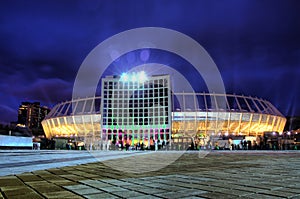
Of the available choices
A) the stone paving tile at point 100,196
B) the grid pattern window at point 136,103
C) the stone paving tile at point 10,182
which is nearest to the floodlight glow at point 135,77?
the grid pattern window at point 136,103

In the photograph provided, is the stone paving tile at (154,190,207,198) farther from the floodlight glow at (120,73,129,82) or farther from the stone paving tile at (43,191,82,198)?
the floodlight glow at (120,73,129,82)

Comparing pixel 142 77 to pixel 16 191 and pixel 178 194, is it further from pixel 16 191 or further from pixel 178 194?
pixel 178 194

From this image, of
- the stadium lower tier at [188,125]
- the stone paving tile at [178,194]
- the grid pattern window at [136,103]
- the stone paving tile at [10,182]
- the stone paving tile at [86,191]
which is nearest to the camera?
the stone paving tile at [178,194]

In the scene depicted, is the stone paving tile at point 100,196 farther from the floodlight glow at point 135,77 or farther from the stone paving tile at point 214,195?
the floodlight glow at point 135,77

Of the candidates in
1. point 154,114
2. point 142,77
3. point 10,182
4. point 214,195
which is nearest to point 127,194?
point 214,195

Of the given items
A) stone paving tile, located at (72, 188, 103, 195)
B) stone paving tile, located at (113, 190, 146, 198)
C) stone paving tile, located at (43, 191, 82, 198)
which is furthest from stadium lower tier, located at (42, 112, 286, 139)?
stone paving tile, located at (43, 191, 82, 198)

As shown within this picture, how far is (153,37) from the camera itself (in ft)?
27.5

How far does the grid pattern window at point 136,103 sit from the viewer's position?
5731 cm

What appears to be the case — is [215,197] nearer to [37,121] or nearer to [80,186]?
[80,186]

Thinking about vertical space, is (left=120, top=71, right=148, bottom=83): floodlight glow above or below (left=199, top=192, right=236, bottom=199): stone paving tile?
above

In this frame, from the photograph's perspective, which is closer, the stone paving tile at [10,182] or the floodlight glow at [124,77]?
the stone paving tile at [10,182]

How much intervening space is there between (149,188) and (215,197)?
984 millimetres

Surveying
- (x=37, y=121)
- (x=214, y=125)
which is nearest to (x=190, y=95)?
(x=214, y=125)

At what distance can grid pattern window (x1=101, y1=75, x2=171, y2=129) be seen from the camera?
57.3 meters
